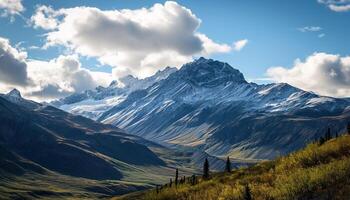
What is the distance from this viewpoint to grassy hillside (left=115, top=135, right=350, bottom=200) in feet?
77.3

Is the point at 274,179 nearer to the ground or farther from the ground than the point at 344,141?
nearer to the ground

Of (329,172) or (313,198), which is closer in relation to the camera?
(313,198)

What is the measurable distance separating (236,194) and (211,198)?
268 cm

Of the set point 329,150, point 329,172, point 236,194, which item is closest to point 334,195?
point 329,172

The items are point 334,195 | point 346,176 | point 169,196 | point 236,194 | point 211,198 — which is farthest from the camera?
point 169,196

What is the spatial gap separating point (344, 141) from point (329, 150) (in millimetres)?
1663

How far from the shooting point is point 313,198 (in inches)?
885

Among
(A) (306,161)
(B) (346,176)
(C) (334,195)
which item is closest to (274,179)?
(A) (306,161)

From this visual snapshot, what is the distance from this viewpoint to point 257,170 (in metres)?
38.5

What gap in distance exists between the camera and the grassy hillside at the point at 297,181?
928 inches

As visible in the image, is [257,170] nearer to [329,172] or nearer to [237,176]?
[237,176]

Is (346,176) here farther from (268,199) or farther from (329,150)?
(329,150)

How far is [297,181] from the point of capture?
987 inches

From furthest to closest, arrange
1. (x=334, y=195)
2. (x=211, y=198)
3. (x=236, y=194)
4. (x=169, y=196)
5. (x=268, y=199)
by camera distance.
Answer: (x=169, y=196), (x=211, y=198), (x=236, y=194), (x=268, y=199), (x=334, y=195)
